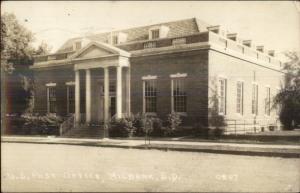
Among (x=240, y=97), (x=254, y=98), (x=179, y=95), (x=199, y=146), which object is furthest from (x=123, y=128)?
(x=254, y=98)

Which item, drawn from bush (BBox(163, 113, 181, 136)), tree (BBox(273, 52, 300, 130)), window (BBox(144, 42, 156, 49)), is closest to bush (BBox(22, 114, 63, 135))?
bush (BBox(163, 113, 181, 136))

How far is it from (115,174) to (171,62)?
12.6m

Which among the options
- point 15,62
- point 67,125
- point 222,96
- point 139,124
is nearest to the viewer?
point 15,62

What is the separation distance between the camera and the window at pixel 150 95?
71.5 feet

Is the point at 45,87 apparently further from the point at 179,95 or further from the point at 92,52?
the point at 179,95

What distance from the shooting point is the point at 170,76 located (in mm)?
20953

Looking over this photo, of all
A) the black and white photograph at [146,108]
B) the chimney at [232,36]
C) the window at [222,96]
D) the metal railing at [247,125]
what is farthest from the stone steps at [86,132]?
the chimney at [232,36]

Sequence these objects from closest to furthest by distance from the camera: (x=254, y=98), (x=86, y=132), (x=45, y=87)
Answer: (x=45, y=87), (x=86, y=132), (x=254, y=98)

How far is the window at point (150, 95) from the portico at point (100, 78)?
3.57 feet

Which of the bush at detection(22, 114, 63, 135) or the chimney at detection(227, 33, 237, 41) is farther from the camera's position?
the chimney at detection(227, 33, 237, 41)

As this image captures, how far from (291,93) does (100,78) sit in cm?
1253

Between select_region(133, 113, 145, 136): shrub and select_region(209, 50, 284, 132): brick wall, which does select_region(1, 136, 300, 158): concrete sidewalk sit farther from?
select_region(209, 50, 284, 132): brick wall

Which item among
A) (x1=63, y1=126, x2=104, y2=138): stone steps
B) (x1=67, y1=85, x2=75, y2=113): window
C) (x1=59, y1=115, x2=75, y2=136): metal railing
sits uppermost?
(x1=67, y1=85, x2=75, y2=113): window

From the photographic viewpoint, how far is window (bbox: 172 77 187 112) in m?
20.8
